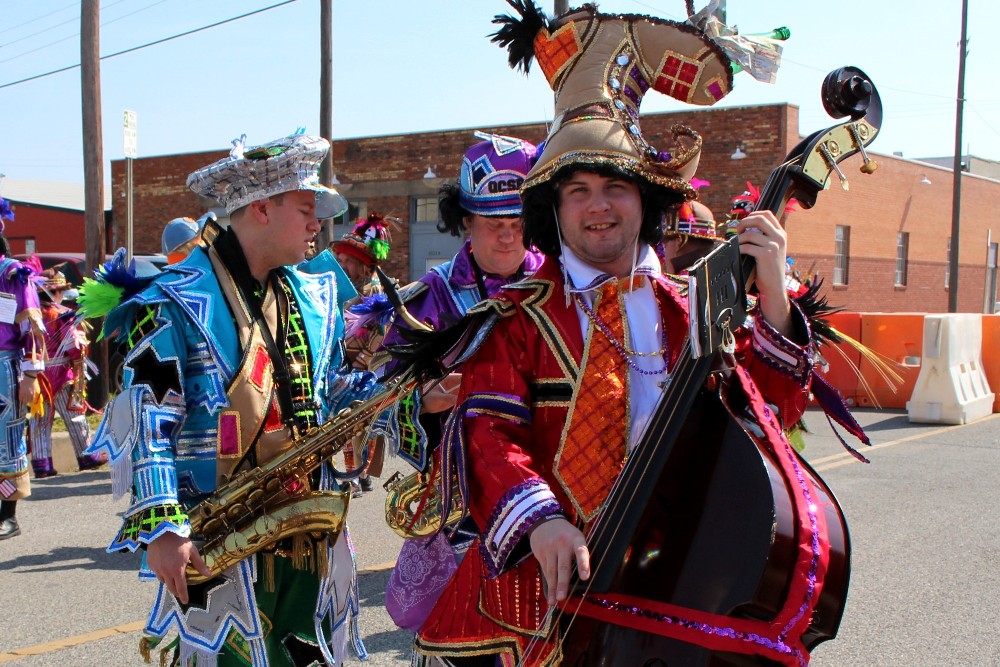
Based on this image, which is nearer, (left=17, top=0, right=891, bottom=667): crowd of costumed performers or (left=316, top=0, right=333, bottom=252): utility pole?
(left=17, top=0, right=891, bottom=667): crowd of costumed performers

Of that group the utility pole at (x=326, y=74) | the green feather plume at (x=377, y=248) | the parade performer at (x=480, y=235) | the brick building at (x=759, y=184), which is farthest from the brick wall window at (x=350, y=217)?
the parade performer at (x=480, y=235)

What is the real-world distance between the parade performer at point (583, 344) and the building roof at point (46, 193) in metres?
34.6

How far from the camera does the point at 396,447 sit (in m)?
3.01

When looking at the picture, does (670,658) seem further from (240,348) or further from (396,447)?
(240,348)

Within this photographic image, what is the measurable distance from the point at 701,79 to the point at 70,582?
5085mm

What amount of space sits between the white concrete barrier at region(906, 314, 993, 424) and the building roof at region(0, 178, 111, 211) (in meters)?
29.6

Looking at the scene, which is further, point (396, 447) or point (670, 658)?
point (396, 447)

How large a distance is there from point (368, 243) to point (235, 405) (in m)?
5.83

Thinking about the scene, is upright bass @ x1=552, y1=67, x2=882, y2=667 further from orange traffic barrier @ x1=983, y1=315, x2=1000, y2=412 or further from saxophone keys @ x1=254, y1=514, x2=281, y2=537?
orange traffic barrier @ x1=983, y1=315, x2=1000, y2=412

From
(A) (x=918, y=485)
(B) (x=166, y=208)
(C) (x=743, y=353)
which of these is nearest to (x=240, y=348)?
(C) (x=743, y=353)

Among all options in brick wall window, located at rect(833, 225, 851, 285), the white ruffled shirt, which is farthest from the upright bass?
brick wall window, located at rect(833, 225, 851, 285)

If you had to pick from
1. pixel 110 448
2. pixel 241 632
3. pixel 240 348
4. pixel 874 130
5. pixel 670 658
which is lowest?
pixel 241 632

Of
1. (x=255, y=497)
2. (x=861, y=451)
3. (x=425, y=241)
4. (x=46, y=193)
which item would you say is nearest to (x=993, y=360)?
(x=861, y=451)

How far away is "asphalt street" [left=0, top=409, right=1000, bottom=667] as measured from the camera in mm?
4590
